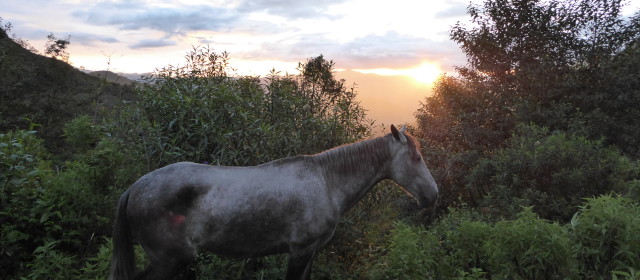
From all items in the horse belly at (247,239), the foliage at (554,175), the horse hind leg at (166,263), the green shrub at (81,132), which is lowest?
the foliage at (554,175)

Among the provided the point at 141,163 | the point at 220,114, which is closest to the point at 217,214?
the point at 220,114

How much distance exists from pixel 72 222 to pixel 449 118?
14.8 meters

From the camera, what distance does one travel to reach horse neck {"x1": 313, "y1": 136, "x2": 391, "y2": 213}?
4.53 m

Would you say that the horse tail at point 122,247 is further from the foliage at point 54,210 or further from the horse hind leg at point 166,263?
the foliage at point 54,210

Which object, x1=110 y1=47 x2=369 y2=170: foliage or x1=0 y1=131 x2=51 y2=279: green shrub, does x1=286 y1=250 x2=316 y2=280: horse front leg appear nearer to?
x1=110 y1=47 x2=369 y2=170: foliage

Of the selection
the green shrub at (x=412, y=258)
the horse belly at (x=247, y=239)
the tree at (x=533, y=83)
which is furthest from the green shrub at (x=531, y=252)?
the tree at (x=533, y=83)

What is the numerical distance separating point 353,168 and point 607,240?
9.22 ft

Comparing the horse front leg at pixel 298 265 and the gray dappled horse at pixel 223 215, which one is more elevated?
the gray dappled horse at pixel 223 215

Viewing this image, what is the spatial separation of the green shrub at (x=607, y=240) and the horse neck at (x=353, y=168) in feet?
7.42

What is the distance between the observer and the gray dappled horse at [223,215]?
396cm

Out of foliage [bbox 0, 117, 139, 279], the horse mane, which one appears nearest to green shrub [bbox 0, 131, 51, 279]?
foliage [bbox 0, 117, 139, 279]

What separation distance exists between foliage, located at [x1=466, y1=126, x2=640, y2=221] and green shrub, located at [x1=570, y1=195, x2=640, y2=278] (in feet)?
18.8

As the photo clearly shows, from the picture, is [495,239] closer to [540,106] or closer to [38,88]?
[540,106]

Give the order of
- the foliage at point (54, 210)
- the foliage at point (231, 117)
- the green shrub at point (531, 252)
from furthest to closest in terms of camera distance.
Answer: the foliage at point (231, 117) < the foliage at point (54, 210) < the green shrub at point (531, 252)
